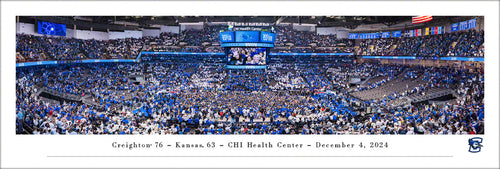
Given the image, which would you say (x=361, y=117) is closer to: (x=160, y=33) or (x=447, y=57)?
(x=447, y=57)

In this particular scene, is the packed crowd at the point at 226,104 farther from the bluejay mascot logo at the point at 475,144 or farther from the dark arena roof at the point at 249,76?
the bluejay mascot logo at the point at 475,144

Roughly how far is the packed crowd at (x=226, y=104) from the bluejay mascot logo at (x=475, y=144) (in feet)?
4.59

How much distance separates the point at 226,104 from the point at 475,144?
481 inches

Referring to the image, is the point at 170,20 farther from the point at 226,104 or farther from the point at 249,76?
the point at 226,104

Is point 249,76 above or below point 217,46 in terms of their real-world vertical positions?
below

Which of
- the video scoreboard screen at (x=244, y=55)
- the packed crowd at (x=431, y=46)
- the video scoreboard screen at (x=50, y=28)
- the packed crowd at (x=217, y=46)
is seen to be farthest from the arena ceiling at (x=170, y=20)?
the video scoreboard screen at (x=244, y=55)

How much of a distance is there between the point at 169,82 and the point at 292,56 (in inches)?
710

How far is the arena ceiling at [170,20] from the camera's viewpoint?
28.5 meters

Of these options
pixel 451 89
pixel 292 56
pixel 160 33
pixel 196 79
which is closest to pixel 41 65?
pixel 196 79

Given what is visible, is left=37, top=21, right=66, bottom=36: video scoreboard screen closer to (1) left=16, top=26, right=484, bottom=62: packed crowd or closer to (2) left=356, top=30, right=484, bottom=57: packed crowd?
(1) left=16, top=26, right=484, bottom=62: packed crowd

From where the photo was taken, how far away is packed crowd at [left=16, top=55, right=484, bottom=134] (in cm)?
1284

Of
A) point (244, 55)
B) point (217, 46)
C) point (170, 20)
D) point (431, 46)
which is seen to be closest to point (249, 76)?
point (244, 55)

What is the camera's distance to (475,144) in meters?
10.2

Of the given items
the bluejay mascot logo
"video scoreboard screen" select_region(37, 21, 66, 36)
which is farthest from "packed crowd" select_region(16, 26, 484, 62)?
the bluejay mascot logo
